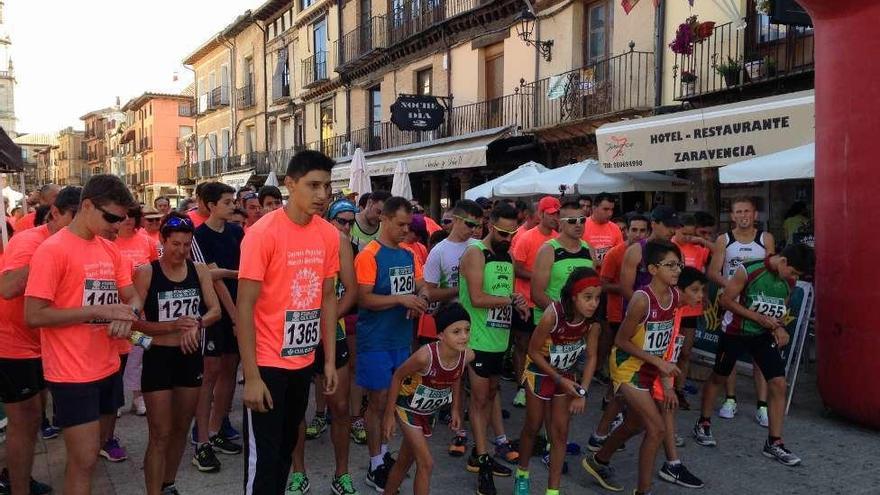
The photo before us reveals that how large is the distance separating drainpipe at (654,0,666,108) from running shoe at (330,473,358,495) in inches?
371

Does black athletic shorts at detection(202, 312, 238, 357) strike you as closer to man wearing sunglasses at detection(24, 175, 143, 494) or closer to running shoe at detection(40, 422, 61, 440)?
man wearing sunglasses at detection(24, 175, 143, 494)

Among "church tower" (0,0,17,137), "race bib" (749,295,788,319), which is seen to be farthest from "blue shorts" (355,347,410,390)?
"church tower" (0,0,17,137)

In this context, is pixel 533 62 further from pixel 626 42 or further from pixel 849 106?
pixel 849 106

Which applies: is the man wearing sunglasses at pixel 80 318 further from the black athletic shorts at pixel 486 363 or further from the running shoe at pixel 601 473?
the running shoe at pixel 601 473

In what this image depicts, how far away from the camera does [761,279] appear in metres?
5.35

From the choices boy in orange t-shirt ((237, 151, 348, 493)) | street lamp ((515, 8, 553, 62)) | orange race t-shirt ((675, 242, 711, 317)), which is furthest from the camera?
street lamp ((515, 8, 553, 62))

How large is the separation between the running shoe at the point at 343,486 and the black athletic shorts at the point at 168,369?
1.11 m

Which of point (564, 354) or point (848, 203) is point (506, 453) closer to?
point (564, 354)

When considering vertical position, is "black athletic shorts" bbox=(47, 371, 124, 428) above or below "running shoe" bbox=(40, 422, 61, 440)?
above

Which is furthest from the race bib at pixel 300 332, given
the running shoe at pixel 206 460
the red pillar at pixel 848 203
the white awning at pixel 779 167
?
the white awning at pixel 779 167

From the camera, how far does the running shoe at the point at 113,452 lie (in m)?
5.09

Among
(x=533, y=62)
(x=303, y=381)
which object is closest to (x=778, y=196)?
(x=533, y=62)

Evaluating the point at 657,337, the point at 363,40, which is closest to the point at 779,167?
the point at 657,337

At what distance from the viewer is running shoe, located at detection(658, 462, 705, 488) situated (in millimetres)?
4629
